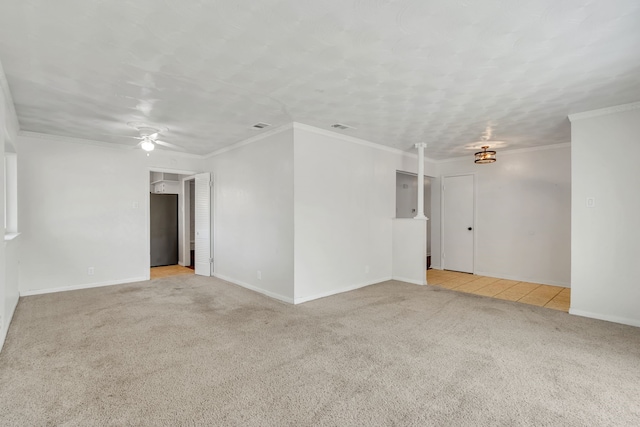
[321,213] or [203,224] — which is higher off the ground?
[321,213]

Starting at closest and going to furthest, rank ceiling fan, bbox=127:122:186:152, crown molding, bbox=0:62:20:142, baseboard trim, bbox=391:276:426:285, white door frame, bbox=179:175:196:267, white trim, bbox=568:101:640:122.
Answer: crown molding, bbox=0:62:20:142
white trim, bbox=568:101:640:122
ceiling fan, bbox=127:122:186:152
baseboard trim, bbox=391:276:426:285
white door frame, bbox=179:175:196:267

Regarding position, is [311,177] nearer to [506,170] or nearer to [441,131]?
[441,131]

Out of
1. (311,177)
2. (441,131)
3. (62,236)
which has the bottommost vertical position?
(62,236)

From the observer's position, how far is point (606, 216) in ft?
12.1

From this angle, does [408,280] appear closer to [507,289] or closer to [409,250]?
[409,250]

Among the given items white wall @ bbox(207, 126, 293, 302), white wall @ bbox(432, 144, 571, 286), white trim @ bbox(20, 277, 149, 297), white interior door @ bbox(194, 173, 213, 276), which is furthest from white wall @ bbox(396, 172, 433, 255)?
white trim @ bbox(20, 277, 149, 297)

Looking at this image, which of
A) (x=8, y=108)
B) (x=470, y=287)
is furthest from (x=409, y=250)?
(x=8, y=108)

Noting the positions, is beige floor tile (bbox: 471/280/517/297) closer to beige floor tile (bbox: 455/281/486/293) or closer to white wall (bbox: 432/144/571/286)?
beige floor tile (bbox: 455/281/486/293)

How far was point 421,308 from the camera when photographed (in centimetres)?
415

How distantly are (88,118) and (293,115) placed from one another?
8.43 feet

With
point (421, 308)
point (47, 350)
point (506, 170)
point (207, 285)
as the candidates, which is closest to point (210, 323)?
point (47, 350)

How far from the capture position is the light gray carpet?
1.99m

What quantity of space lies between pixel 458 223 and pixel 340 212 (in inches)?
125

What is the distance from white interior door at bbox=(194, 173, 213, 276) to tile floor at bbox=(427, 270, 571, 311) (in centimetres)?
419
